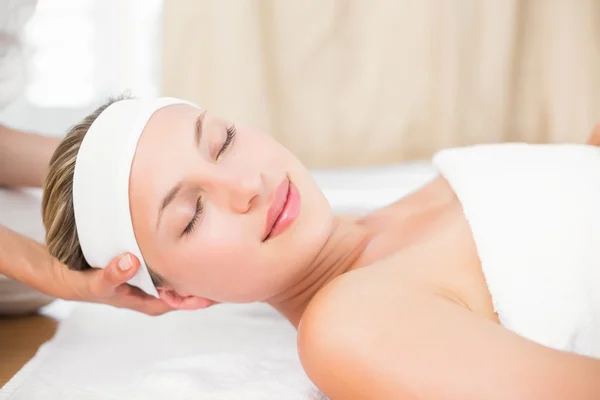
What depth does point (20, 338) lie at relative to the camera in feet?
5.05

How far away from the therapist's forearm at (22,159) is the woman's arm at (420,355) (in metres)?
0.89

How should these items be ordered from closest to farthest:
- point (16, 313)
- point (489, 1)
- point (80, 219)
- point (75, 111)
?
point (80, 219) → point (16, 313) → point (489, 1) → point (75, 111)

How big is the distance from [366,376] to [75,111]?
154 centimetres

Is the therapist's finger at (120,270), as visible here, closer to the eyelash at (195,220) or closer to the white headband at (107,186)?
the white headband at (107,186)

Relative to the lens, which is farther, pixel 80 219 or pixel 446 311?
pixel 80 219

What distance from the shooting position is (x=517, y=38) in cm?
192

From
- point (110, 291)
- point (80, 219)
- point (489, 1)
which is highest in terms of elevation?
point (489, 1)

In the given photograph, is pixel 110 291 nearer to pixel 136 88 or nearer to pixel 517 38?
pixel 136 88

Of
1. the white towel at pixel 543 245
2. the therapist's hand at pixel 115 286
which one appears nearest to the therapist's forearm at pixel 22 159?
the therapist's hand at pixel 115 286

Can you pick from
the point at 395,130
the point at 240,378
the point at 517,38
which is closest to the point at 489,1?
the point at 517,38

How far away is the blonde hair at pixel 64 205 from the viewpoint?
4.13ft

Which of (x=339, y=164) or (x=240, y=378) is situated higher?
(x=339, y=164)

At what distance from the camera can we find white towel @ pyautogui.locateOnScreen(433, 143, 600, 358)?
1.10 m

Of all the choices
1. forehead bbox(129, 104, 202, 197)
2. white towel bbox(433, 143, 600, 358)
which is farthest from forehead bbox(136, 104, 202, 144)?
white towel bbox(433, 143, 600, 358)
